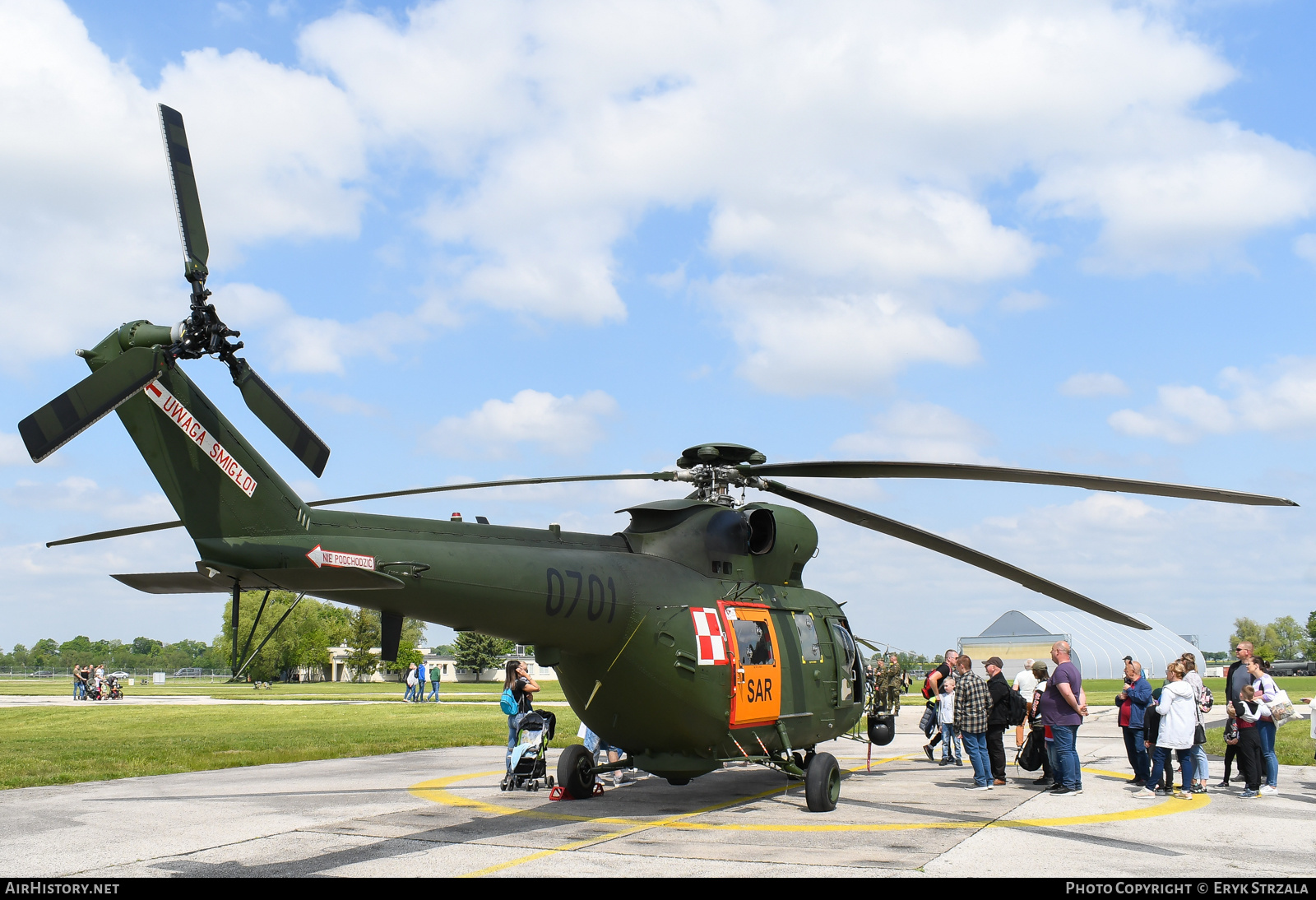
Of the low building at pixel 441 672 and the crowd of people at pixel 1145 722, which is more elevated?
the crowd of people at pixel 1145 722

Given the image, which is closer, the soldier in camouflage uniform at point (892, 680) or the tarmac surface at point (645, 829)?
the tarmac surface at point (645, 829)

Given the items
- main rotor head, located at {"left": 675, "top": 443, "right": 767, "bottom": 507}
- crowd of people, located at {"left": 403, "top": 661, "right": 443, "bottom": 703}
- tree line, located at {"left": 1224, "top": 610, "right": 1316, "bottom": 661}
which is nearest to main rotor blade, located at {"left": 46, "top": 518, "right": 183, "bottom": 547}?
main rotor head, located at {"left": 675, "top": 443, "right": 767, "bottom": 507}

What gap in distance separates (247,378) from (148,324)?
905mm

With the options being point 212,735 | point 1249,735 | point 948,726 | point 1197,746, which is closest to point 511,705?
point 948,726

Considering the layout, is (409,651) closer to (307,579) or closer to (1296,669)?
(307,579)

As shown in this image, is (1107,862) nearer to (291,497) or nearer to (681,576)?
(681,576)

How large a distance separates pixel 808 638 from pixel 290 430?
7.83 meters

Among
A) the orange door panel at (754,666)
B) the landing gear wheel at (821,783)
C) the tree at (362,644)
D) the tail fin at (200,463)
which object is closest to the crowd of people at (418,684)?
the orange door panel at (754,666)

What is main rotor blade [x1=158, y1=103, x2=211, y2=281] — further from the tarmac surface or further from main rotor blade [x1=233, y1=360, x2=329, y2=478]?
the tarmac surface

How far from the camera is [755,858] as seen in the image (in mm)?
8703

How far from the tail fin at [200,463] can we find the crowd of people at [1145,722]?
10.2m

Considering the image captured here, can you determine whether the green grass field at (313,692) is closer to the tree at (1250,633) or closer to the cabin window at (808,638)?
the cabin window at (808,638)

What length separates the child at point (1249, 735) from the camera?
41.7 feet
